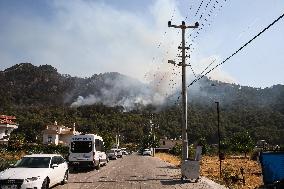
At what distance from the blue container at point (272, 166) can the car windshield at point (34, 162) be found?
9074mm

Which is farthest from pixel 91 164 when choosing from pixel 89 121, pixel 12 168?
pixel 89 121

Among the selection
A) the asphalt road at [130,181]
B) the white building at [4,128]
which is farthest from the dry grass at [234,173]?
the white building at [4,128]

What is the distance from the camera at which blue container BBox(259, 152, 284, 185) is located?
12.8 m

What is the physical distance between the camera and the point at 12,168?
1616 cm

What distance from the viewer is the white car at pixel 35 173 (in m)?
14.4

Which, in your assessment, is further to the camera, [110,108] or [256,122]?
[110,108]

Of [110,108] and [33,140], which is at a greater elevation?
[110,108]

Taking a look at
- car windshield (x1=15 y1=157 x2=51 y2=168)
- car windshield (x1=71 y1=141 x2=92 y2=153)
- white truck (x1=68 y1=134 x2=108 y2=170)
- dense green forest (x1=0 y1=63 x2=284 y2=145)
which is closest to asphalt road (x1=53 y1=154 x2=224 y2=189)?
car windshield (x1=15 y1=157 x2=51 y2=168)

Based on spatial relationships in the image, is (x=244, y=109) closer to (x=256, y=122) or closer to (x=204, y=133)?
(x=256, y=122)

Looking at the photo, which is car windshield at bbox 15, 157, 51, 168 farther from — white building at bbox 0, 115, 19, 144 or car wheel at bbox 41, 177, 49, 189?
white building at bbox 0, 115, 19, 144

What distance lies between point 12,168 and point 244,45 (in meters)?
10.4

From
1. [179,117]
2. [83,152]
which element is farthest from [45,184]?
[179,117]

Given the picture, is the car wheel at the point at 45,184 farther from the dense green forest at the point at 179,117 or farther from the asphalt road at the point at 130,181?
the dense green forest at the point at 179,117

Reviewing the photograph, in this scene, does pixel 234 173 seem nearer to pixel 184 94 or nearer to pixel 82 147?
pixel 184 94
